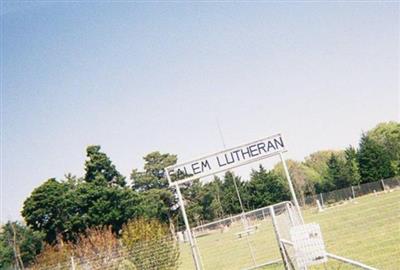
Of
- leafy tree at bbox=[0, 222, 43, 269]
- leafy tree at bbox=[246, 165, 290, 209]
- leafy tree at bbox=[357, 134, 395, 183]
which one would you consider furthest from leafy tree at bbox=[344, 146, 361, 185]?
leafy tree at bbox=[0, 222, 43, 269]

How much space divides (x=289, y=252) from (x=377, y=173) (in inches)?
2184

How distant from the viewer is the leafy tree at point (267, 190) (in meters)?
63.4

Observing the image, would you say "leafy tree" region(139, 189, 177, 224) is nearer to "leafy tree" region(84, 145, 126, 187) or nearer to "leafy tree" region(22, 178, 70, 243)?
"leafy tree" region(84, 145, 126, 187)

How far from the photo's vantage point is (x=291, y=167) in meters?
82.2

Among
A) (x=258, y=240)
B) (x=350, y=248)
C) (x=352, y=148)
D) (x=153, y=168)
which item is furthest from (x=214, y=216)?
(x=350, y=248)

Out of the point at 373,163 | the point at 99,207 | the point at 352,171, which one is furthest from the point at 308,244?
the point at 352,171

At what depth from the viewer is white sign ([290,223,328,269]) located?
19.4 ft

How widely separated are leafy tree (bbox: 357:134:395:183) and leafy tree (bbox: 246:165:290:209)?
11.8m

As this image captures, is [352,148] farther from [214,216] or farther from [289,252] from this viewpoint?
[289,252]

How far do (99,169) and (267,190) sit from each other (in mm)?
26636

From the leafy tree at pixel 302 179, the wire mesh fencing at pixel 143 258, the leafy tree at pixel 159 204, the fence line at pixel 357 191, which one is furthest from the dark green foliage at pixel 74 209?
the wire mesh fencing at pixel 143 258

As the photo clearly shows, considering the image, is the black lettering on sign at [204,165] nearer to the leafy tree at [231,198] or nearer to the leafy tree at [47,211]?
the leafy tree at [47,211]

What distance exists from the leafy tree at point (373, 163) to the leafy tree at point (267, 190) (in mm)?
11831

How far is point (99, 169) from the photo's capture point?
52.4 metres
